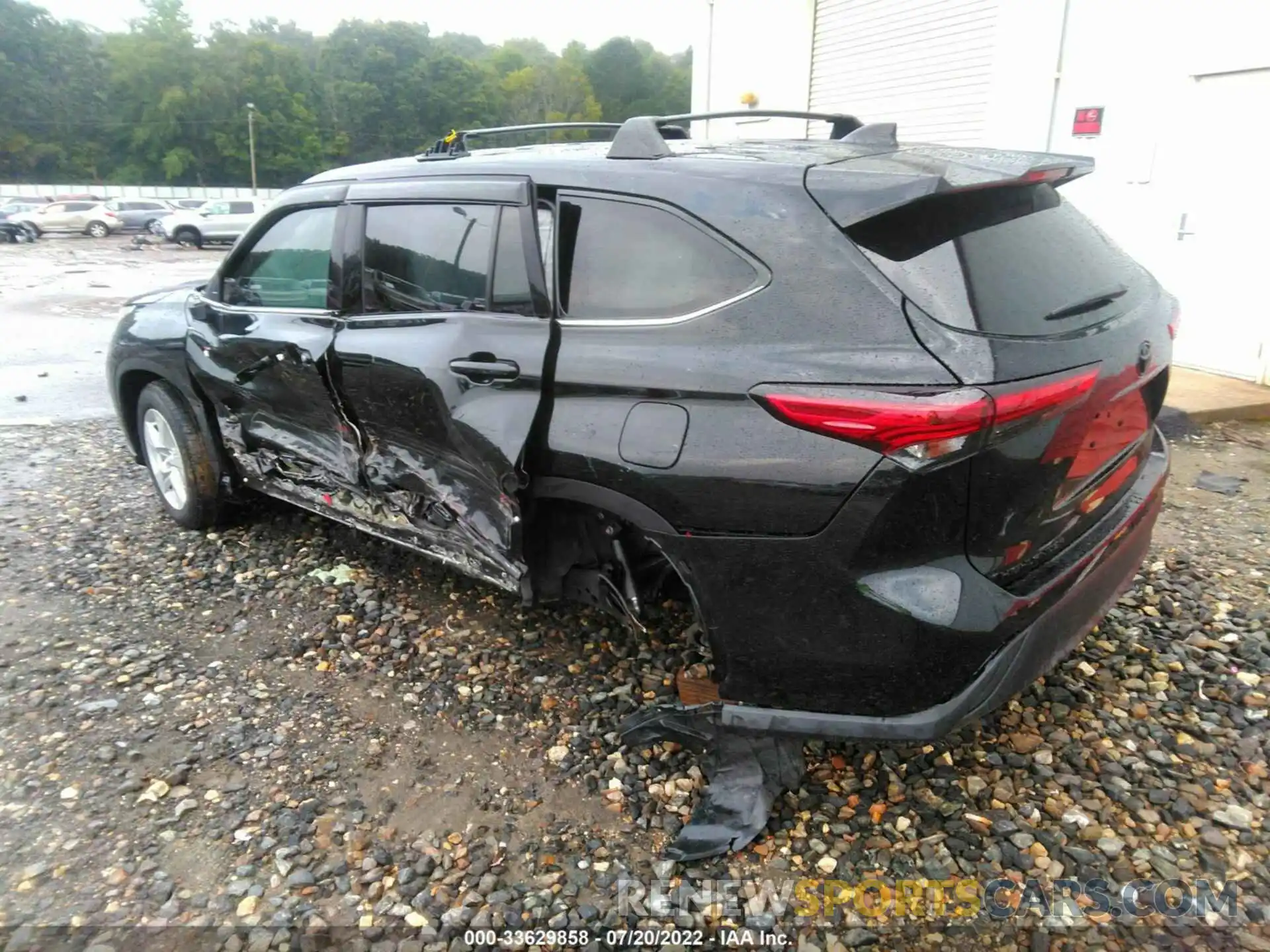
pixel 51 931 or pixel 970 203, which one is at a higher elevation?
pixel 970 203

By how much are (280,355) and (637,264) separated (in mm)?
1847

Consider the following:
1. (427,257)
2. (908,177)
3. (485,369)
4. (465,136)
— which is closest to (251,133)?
(465,136)

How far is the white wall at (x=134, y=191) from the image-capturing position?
5553cm

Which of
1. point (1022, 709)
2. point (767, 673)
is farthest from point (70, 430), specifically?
point (1022, 709)

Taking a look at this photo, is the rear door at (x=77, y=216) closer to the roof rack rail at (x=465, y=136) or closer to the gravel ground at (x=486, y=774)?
the gravel ground at (x=486, y=774)

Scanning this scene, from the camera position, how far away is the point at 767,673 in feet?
7.57

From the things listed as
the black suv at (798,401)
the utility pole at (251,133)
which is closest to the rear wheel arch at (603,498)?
the black suv at (798,401)

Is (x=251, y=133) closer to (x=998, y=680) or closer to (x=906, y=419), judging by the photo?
(x=906, y=419)

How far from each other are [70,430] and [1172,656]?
7064 millimetres

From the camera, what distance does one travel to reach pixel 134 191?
60.2 meters

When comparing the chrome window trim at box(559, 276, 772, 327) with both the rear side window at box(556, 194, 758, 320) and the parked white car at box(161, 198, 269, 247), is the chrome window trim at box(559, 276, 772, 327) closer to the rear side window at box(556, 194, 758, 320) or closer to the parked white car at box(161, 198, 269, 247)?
the rear side window at box(556, 194, 758, 320)

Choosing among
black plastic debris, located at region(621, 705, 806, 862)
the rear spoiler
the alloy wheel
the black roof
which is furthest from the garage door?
black plastic debris, located at region(621, 705, 806, 862)

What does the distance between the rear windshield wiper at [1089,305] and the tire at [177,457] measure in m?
3.72

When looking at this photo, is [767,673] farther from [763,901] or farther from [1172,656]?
[1172,656]
